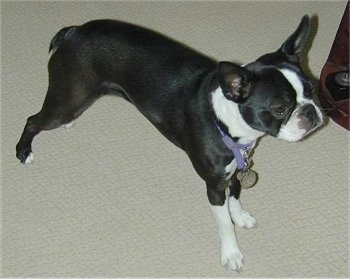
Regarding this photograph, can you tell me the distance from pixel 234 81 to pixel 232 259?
2.84ft

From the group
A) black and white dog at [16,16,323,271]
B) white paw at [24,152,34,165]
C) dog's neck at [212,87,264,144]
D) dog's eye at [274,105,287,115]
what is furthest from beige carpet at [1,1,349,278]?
dog's eye at [274,105,287,115]

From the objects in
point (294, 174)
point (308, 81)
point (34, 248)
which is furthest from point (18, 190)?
point (308, 81)

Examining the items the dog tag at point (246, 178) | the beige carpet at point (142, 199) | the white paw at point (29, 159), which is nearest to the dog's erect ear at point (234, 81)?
the dog tag at point (246, 178)

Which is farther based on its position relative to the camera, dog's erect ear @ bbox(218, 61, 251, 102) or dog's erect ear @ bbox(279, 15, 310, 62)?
dog's erect ear @ bbox(279, 15, 310, 62)

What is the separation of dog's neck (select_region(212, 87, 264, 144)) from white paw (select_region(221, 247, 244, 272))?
1.84 feet

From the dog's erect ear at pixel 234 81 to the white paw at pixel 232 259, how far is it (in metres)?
0.77

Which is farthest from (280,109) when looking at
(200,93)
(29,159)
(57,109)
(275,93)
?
(29,159)

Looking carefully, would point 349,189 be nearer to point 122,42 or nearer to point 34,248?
point 122,42

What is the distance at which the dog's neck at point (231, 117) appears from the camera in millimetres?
2112

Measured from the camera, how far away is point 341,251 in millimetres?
2543

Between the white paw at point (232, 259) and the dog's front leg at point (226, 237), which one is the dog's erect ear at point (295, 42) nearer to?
the dog's front leg at point (226, 237)

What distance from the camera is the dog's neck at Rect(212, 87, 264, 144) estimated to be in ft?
6.93

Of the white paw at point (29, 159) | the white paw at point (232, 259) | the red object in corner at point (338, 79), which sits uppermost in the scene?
the red object in corner at point (338, 79)

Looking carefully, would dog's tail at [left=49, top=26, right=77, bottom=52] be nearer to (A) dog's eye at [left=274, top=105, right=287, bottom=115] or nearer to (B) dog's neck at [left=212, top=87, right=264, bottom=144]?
(B) dog's neck at [left=212, top=87, right=264, bottom=144]
